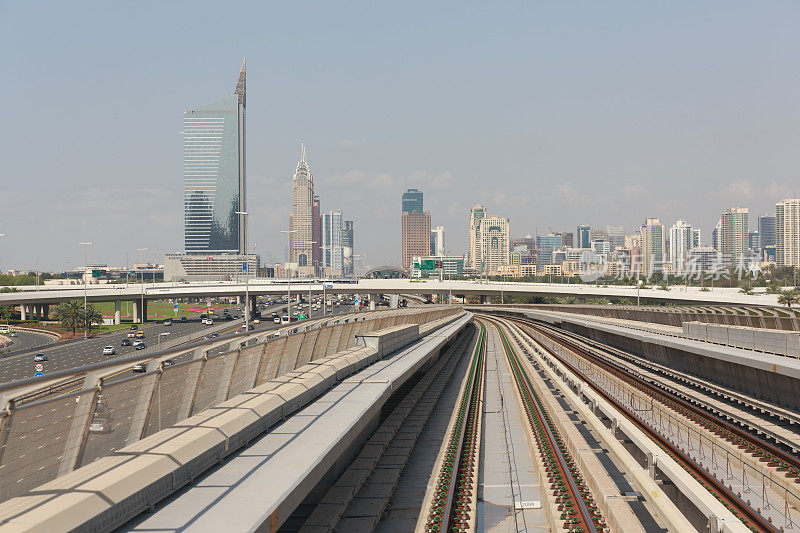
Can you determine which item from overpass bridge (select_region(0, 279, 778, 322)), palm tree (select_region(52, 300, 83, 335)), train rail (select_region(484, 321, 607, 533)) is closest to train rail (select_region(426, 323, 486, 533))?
train rail (select_region(484, 321, 607, 533))

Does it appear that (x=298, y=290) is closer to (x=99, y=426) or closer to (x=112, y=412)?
(x=112, y=412)

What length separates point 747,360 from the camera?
66.7ft

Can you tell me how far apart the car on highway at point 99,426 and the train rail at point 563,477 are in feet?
29.8

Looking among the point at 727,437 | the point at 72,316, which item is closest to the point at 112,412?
the point at 727,437

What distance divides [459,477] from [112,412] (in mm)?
10435

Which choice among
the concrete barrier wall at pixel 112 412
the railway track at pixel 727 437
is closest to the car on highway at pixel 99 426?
the concrete barrier wall at pixel 112 412

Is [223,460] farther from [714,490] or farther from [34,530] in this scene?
[714,490]

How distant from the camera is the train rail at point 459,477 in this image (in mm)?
13039

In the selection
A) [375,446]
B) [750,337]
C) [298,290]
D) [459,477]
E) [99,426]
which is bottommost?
[459,477]

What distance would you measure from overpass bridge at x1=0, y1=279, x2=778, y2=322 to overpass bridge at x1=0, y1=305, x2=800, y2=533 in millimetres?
45733

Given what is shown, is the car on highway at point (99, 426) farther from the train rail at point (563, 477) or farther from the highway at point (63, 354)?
the highway at point (63, 354)

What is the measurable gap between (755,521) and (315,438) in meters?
8.58

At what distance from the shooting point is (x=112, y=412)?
8352mm

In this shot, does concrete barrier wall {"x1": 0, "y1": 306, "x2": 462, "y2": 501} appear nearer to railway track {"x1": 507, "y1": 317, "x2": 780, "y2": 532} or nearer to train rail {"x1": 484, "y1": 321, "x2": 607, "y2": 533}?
train rail {"x1": 484, "y1": 321, "x2": 607, "y2": 533}
